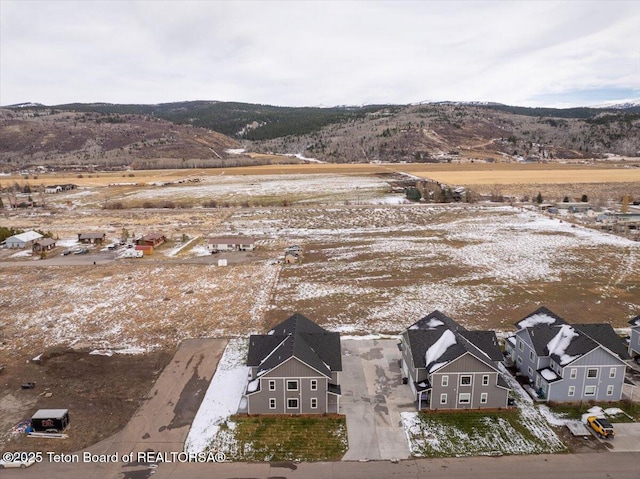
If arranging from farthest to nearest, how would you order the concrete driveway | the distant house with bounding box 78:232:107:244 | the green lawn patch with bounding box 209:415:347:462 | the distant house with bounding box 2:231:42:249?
1. the distant house with bounding box 78:232:107:244
2. the distant house with bounding box 2:231:42:249
3. the concrete driveway
4. the green lawn patch with bounding box 209:415:347:462

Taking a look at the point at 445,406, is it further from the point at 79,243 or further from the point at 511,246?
the point at 79,243

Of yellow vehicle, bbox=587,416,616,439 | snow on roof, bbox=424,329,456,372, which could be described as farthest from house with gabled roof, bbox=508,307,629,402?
snow on roof, bbox=424,329,456,372

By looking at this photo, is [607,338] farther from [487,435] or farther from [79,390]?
[79,390]

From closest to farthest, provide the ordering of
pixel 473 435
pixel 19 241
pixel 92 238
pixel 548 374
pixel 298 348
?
pixel 473 435
pixel 298 348
pixel 548 374
pixel 19 241
pixel 92 238

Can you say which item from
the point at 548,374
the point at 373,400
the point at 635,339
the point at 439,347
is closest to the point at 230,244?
the point at 373,400

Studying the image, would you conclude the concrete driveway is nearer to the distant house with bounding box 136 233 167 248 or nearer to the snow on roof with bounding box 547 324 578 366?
the snow on roof with bounding box 547 324 578 366
